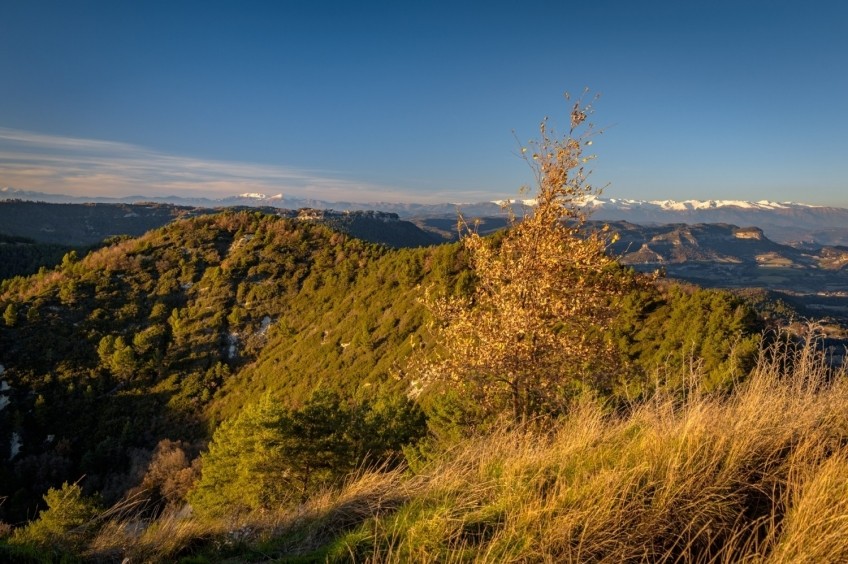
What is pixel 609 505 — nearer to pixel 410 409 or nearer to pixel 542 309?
pixel 542 309

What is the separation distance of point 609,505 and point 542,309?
509 cm

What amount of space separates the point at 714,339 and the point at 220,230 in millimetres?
60235

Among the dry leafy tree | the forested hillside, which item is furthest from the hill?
the dry leafy tree

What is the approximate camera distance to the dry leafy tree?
832 cm

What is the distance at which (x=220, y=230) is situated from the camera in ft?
210

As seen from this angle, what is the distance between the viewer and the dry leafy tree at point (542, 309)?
8.32 metres

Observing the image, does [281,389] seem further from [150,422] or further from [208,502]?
[208,502]

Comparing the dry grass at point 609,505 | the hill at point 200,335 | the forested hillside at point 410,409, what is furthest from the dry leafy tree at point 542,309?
the hill at point 200,335

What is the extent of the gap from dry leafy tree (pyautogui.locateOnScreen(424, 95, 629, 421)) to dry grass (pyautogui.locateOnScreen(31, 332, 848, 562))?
2811 mm

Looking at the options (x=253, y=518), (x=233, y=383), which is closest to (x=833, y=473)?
(x=253, y=518)

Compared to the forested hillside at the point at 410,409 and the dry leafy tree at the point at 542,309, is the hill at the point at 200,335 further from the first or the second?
the dry leafy tree at the point at 542,309

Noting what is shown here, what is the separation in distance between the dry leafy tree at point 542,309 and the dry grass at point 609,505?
2811 millimetres

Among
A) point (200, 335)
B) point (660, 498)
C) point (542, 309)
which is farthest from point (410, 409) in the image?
point (200, 335)

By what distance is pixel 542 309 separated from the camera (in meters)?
8.43
